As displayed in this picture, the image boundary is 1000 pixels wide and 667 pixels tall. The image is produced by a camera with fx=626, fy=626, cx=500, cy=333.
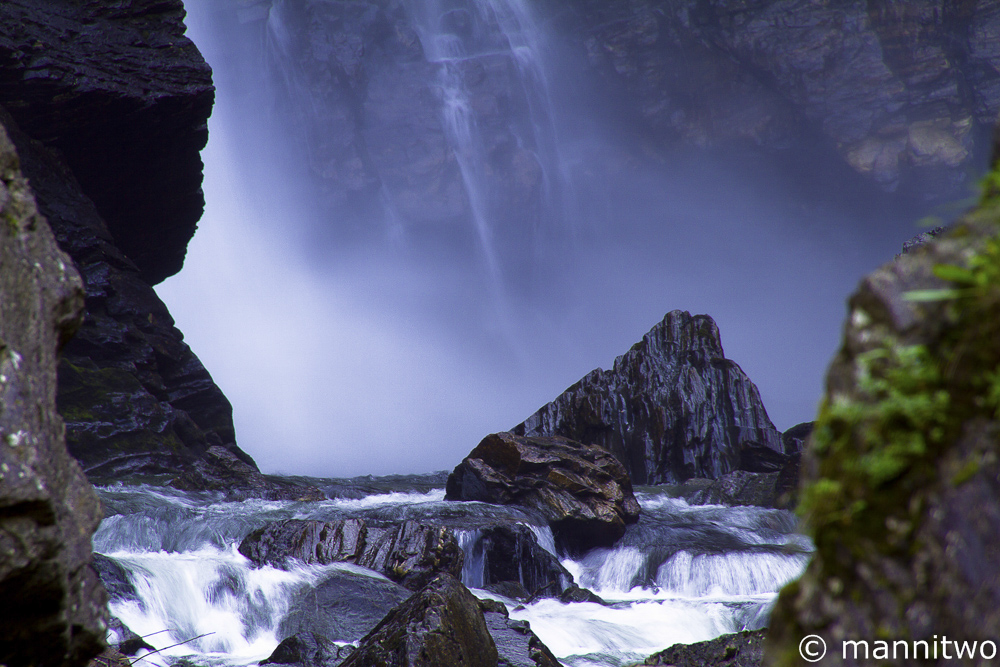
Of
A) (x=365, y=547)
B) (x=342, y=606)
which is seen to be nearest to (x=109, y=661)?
(x=342, y=606)

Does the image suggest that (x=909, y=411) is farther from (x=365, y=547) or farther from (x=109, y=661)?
(x=365, y=547)

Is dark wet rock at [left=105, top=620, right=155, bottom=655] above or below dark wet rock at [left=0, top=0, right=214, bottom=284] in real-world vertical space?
below

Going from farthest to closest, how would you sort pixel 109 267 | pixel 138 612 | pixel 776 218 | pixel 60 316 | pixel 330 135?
pixel 330 135, pixel 776 218, pixel 109 267, pixel 138 612, pixel 60 316

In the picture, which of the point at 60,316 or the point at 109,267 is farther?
the point at 109,267

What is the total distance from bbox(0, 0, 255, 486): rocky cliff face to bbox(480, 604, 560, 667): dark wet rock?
631 inches

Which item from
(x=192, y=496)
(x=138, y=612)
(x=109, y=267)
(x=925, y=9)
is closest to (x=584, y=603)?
(x=138, y=612)

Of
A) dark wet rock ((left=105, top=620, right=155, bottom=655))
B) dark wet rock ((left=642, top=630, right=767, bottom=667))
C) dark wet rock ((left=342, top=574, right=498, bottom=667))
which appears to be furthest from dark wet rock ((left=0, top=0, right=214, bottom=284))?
dark wet rock ((left=642, top=630, right=767, bottom=667))

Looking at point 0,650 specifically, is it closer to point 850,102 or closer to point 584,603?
point 584,603

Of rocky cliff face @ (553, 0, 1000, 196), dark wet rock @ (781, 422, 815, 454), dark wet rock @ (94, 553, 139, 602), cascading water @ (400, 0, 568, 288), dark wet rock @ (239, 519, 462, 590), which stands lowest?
dark wet rock @ (94, 553, 139, 602)

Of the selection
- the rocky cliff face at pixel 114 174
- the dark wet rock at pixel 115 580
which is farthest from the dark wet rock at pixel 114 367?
the dark wet rock at pixel 115 580

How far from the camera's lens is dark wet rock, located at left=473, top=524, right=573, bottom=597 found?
38.8 ft

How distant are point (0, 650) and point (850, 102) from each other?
2905 inches

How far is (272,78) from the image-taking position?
4026 inches

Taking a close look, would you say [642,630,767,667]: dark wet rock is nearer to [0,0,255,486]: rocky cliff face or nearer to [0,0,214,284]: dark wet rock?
[0,0,255,486]: rocky cliff face
